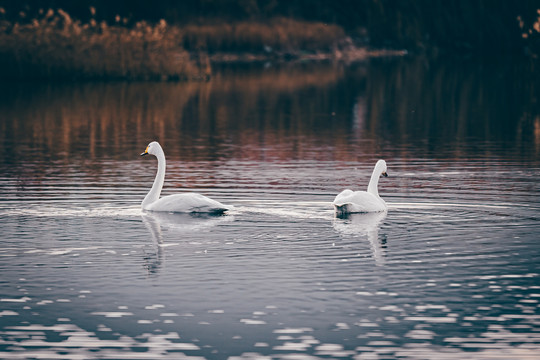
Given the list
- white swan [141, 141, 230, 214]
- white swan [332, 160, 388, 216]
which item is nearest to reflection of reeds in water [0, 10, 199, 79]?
white swan [141, 141, 230, 214]

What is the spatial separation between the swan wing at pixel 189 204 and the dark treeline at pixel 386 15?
50.8 metres

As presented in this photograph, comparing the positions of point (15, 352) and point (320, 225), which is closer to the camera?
point (15, 352)

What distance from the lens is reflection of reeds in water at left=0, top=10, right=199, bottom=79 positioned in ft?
143

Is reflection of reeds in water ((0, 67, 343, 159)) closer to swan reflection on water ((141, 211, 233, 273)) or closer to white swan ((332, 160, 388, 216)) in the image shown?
swan reflection on water ((141, 211, 233, 273))

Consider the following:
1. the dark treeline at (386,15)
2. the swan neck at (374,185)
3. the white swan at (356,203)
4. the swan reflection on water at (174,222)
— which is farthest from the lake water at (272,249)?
the dark treeline at (386,15)

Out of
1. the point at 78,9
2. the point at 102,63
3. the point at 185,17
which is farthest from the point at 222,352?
the point at 185,17

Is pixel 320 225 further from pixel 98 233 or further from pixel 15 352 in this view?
pixel 15 352

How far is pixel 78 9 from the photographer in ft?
212

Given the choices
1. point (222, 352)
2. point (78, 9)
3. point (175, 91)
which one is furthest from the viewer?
point (78, 9)

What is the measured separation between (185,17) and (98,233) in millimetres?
58734

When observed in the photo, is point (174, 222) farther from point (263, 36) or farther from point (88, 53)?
point (263, 36)

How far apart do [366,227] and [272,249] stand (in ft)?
5.87

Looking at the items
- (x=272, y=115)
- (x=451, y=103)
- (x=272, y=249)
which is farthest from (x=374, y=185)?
(x=451, y=103)

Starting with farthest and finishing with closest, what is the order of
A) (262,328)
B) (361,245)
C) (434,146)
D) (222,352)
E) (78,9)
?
1. (78,9)
2. (434,146)
3. (361,245)
4. (262,328)
5. (222,352)
